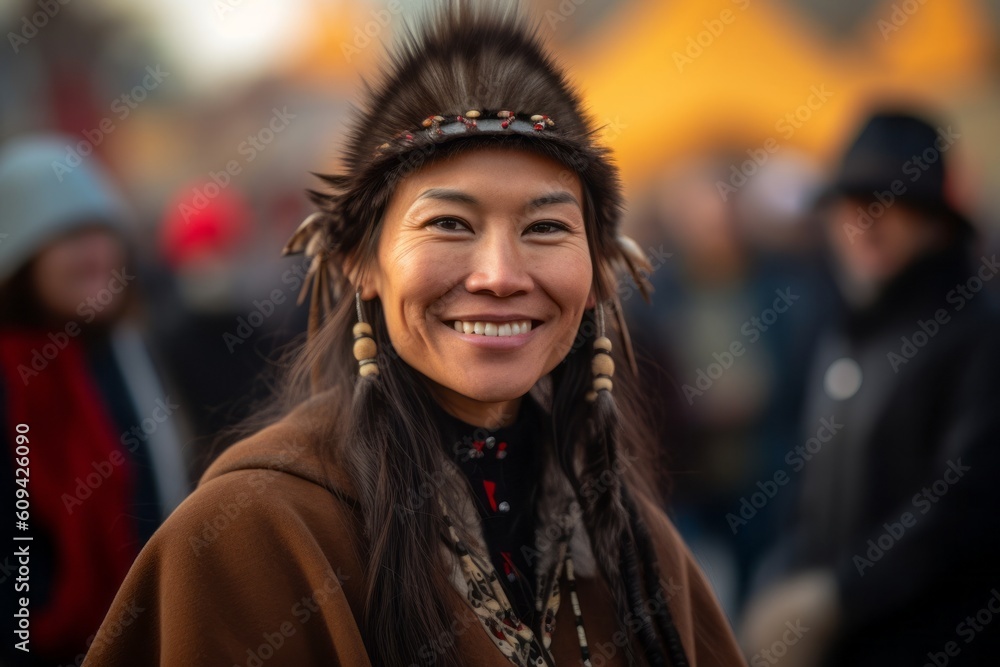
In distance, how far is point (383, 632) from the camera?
1924mm

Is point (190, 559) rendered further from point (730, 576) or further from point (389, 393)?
point (730, 576)

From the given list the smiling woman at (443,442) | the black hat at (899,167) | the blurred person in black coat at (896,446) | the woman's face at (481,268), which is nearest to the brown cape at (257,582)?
the smiling woman at (443,442)

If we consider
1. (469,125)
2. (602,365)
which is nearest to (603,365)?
(602,365)

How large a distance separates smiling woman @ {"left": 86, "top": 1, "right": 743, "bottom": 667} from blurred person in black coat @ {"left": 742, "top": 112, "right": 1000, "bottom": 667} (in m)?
1.68

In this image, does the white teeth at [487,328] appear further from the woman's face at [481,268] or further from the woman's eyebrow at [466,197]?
the woman's eyebrow at [466,197]

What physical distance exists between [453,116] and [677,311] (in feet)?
11.7

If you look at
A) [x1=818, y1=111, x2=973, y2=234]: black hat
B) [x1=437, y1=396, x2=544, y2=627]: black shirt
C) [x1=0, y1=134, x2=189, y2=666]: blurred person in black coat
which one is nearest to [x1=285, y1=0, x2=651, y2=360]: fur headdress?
[x1=437, y1=396, x2=544, y2=627]: black shirt

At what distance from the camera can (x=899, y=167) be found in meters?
4.32

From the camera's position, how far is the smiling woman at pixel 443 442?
1.89 meters

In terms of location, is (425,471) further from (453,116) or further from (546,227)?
(453,116)

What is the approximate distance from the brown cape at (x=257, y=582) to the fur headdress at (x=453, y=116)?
0.59m

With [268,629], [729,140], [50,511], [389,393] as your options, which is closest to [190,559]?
[268,629]

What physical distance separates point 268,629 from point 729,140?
502 cm

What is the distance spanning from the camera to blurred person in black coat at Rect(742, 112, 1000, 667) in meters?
3.67
